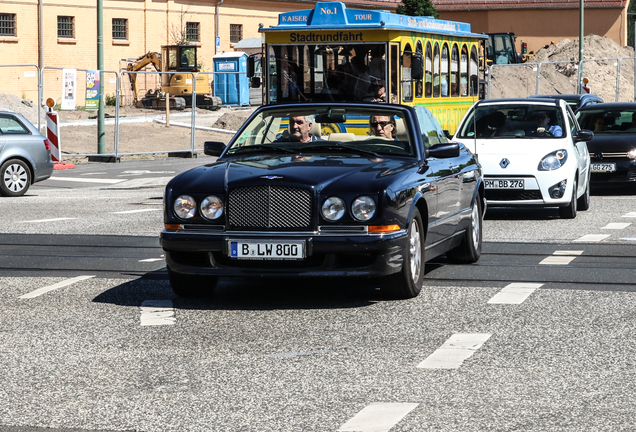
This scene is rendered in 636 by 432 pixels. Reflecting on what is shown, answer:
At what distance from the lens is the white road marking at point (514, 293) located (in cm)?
821

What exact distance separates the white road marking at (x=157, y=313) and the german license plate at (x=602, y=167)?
37.6 ft

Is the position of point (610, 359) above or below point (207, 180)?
below

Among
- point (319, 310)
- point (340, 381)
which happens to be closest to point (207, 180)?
point (319, 310)

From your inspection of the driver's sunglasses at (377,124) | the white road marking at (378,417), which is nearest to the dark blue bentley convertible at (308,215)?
the driver's sunglasses at (377,124)

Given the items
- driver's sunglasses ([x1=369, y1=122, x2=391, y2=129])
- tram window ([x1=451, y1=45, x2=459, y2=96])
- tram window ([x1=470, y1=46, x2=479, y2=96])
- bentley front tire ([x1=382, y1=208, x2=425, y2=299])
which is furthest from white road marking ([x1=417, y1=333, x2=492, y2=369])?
tram window ([x1=470, y1=46, x2=479, y2=96])

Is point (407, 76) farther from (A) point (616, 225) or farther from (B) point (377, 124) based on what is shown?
(B) point (377, 124)

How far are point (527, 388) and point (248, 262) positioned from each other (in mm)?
2744

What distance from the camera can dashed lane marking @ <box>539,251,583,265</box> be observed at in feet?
33.7

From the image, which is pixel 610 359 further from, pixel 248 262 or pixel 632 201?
pixel 632 201

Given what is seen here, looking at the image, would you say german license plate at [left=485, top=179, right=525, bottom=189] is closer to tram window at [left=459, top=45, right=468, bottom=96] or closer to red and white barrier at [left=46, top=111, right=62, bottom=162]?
tram window at [left=459, top=45, right=468, bottom=96]

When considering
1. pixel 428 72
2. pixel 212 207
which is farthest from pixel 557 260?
pixel 428 72

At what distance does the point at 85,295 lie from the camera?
28.3 ft

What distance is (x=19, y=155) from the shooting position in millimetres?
19297

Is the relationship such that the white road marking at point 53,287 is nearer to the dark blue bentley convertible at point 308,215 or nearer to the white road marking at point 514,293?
the dark blue bentley convertible at point 308,215
